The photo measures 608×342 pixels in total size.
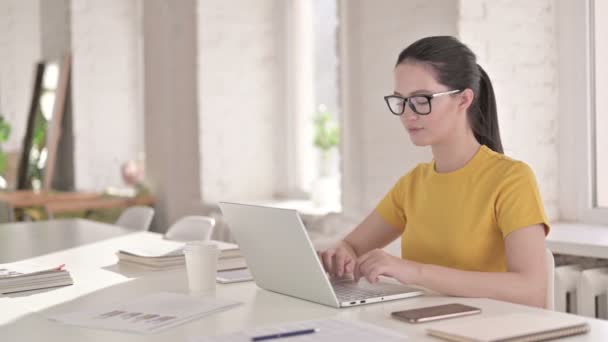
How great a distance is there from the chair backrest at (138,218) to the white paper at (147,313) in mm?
1761

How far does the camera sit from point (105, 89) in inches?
254

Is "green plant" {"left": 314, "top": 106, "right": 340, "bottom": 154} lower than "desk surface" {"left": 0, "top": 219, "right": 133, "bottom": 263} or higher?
higher

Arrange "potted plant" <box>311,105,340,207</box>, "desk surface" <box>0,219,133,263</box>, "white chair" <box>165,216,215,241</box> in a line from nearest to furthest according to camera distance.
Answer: "desk surface" <box>0,219,133,263</box>, "white chair" <box>165,216,215,241</box>, "potted plant" <box>311,105,340,207</box>

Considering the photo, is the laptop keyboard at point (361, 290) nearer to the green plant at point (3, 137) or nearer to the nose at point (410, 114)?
the nose at point (410, 114)

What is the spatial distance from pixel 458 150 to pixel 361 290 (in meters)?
0.47

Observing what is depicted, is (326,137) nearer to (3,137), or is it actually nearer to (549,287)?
(549,287)

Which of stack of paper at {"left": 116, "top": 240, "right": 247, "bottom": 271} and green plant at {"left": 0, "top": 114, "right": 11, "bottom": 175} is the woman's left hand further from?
green plant at {"left": 0, "top": 114, "right": 11, "bottom": 175}

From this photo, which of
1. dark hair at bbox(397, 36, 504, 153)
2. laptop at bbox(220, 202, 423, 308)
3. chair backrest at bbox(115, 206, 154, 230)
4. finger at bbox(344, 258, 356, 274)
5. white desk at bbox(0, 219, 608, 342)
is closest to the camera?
white desk at bbox(0, 219, 608, 342)

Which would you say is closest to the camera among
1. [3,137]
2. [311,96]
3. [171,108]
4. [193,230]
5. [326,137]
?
[193,230]

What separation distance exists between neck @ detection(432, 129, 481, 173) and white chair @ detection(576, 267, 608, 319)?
799mm

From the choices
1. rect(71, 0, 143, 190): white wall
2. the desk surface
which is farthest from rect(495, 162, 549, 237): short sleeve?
rect(71, 0, 143, 190): white wall

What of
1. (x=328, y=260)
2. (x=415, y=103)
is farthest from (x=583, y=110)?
(x=328, y=260)

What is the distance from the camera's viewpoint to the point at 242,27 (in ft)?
16.3

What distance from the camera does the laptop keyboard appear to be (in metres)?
1.76
